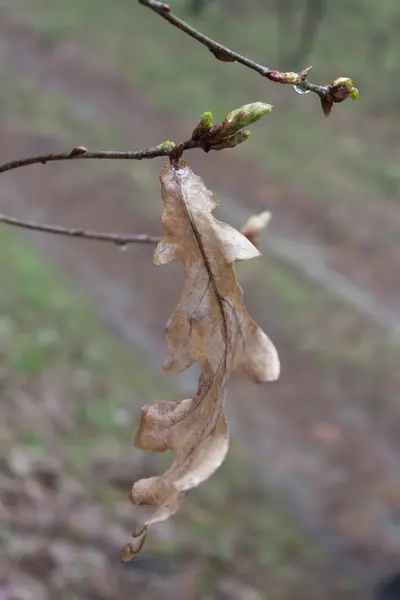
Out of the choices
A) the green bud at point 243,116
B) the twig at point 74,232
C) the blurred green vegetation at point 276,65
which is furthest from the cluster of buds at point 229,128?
the blurred green vegetation at point 276,65

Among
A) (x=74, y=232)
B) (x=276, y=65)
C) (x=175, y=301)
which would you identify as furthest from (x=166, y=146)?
(x=276, y=65)

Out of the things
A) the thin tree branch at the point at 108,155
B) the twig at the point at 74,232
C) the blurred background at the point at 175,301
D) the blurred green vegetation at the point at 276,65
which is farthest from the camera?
the blurred green vegetation at the point at 276,65

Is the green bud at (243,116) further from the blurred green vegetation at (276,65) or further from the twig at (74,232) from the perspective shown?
the blurred green vegetation at (276,65)

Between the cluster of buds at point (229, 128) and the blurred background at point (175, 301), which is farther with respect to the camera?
the blurred background at point (175, 301)

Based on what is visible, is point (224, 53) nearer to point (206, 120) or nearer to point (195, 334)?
point (206, 120)

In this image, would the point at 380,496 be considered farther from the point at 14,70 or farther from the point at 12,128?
the point at 14,70

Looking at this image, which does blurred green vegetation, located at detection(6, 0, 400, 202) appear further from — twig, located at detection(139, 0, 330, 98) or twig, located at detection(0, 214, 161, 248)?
twig, located at detection(139, 0, 330, 98)

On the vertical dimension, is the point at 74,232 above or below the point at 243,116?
below
